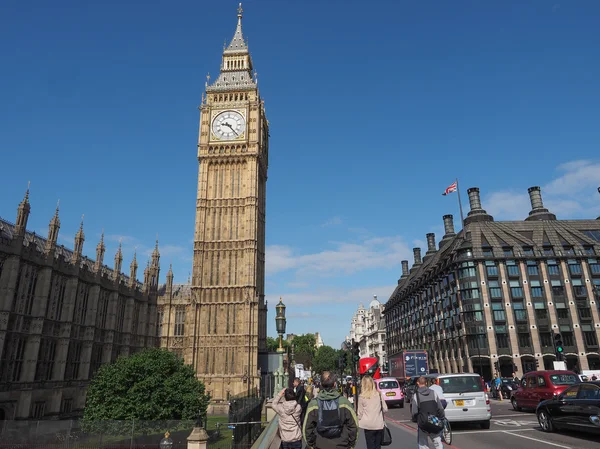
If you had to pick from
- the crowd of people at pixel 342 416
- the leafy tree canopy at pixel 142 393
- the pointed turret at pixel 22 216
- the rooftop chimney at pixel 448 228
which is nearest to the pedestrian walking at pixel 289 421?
the crowd of people at pixel 342 416

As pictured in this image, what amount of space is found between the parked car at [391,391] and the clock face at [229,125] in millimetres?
43848

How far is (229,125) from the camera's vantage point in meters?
61.4

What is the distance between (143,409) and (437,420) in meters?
25.0


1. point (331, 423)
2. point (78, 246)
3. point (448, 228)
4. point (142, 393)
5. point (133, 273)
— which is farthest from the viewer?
point (448, 228)

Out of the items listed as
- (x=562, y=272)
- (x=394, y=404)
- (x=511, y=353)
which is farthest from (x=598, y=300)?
(x=394, y=404)

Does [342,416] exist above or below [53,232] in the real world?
below

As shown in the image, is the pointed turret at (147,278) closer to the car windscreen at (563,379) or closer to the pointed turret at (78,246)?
the pointed turret at (78,246)

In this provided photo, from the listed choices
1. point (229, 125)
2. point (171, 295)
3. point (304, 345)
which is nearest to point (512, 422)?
point (171, 295)

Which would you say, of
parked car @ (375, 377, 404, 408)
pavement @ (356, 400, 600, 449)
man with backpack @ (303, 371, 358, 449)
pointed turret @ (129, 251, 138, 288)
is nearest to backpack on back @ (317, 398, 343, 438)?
man with backpack @ (303, 371, 358, 449)

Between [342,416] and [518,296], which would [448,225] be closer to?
[518,296]

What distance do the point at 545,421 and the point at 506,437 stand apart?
6.26 feet

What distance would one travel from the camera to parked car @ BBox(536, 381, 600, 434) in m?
12.1

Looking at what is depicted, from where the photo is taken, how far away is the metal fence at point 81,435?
20.8 metres

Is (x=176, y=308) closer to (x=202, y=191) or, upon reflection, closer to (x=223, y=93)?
(x=202, y=191)
